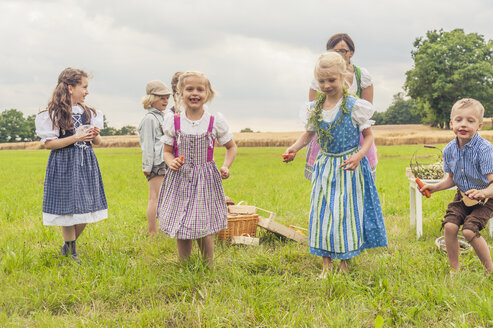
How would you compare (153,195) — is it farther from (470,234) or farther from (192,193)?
(470,234)

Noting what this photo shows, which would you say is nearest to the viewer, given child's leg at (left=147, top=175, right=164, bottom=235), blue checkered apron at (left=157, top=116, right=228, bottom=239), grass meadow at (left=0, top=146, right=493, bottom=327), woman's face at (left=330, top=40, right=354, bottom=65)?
grass meadow at (left=0, top=146, right=493, bottom=327)

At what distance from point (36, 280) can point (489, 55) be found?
61.3 metres

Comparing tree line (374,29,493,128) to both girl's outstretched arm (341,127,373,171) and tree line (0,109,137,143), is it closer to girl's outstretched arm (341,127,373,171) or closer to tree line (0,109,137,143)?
girl's outstretched arm (341,127,373,171)

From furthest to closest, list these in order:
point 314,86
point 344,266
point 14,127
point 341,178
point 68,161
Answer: point 14,127 < point 314,86 < point 68,161 < point 344,266 < point 341,178

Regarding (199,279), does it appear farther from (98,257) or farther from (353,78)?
(353,78)

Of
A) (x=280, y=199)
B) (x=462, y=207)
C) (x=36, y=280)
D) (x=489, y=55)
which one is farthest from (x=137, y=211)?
(x=489, y=55)

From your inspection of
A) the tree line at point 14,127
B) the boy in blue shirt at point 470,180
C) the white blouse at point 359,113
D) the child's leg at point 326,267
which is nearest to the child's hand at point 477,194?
the boy in blue shirt at point 470,180

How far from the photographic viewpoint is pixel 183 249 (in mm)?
4227

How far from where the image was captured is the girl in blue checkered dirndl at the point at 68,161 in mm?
4469

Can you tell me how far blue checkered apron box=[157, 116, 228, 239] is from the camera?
3.90 m

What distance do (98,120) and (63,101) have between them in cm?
42

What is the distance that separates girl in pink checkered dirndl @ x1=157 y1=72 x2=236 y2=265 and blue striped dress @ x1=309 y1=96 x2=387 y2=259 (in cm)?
87

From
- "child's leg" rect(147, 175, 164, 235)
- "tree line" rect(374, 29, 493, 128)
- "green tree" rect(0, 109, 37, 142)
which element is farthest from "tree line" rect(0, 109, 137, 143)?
"child's leg" rect(147, 175, 164, 235)

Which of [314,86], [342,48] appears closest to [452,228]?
[314,86]
